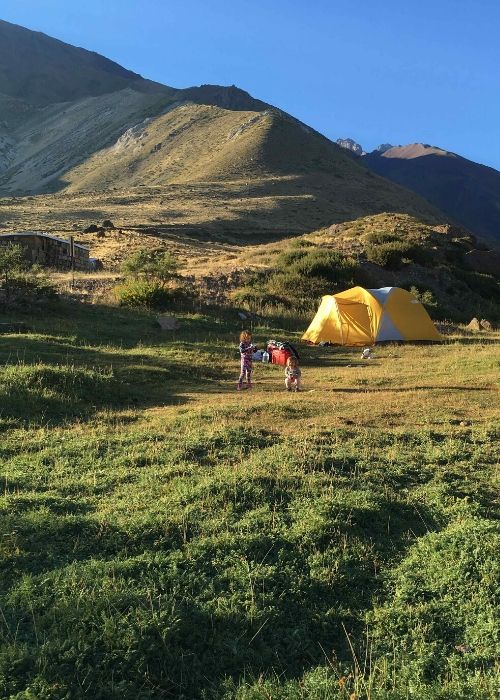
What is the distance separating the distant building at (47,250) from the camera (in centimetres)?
3456

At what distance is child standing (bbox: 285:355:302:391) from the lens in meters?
11.7

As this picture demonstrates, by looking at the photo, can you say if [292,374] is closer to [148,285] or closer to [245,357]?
[245,357]

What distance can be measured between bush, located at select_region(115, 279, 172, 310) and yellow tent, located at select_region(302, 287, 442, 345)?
5.68 metres

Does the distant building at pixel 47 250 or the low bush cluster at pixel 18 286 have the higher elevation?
the distant building at pixel 47 250

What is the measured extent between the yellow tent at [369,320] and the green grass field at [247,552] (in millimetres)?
9880

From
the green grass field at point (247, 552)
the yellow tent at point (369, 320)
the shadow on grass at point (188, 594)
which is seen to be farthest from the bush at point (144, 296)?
the shadow on grass at point (188, 594)

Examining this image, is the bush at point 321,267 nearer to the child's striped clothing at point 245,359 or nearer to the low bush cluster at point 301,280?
the low bush cluster at point 301,280

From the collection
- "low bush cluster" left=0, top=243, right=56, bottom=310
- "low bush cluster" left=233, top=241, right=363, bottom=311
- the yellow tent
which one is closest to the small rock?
"low bush cluster" left=0, top=243, right=56, bottom=310

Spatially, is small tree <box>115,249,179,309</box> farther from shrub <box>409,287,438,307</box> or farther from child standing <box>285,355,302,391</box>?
shrub <box>409,287,438,307</box>

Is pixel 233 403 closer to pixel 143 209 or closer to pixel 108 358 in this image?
pixel 108 358

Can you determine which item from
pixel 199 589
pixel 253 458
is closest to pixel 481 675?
pixel 199 589

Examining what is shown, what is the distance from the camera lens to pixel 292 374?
11727mm

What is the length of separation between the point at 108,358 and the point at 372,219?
37.0 m

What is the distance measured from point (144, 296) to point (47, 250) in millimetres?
18128
